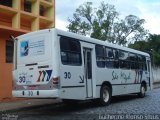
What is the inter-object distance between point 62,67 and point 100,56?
350 cm

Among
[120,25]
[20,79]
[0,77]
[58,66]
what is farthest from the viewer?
[120,25]

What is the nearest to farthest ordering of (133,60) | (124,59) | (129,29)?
1. (124,59)
2. (133,60)
3. (129,29)

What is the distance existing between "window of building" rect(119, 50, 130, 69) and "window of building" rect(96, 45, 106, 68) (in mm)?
2235

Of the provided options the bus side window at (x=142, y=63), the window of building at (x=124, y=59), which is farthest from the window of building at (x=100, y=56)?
the bus side window at (x=142, y=63)

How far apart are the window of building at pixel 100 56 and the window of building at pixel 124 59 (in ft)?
7.33

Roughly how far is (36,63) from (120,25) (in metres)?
39.7

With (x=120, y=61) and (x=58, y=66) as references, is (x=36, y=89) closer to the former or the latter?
(x=58, y=66)

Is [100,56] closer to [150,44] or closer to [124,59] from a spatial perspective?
[124,59]

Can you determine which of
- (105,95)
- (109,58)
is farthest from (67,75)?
(109,58)

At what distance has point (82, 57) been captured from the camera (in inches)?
587

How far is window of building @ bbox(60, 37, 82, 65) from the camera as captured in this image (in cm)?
1377

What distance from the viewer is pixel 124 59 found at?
1934 cm

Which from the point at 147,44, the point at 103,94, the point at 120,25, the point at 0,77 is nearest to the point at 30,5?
the point at 0,77

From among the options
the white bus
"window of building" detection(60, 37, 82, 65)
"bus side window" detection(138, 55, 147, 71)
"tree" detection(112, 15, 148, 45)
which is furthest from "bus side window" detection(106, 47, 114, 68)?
"tree" detection(112, 15, 148, 45)
